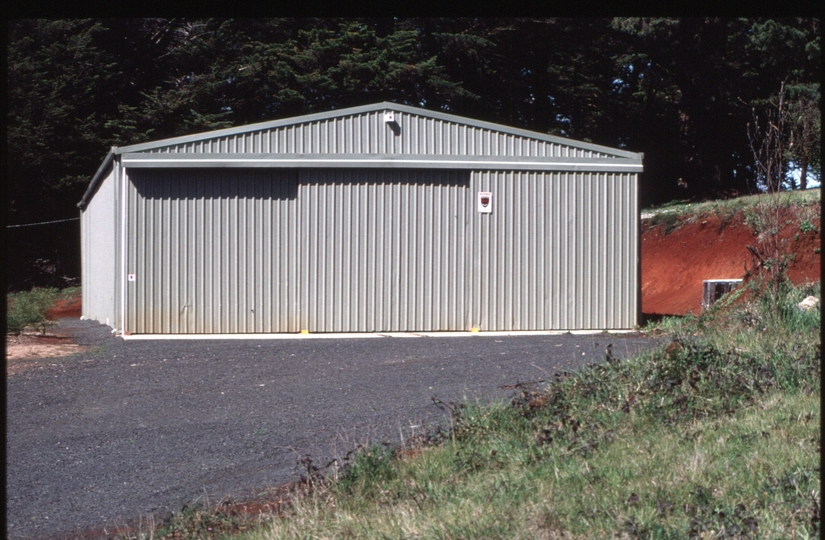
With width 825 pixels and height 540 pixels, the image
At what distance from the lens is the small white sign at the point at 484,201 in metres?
13.0

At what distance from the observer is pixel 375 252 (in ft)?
42.1

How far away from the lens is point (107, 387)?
27.2ft

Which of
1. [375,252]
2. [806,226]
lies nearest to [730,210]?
[806,226]

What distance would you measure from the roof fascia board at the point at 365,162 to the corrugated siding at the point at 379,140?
11 centimetres

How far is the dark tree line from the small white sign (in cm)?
1627

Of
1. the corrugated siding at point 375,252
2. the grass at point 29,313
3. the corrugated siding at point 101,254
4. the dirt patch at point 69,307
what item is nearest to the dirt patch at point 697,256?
the corrugated siding at point 375,252

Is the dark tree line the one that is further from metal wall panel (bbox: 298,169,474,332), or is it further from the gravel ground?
the gravel ground

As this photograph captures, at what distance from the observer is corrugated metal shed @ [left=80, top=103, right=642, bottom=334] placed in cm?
1254

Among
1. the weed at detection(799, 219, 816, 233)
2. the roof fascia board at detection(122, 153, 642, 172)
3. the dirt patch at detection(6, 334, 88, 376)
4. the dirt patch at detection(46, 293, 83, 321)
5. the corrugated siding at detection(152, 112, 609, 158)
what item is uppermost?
the corrugated siding at detection(152, 112, 609, 158)

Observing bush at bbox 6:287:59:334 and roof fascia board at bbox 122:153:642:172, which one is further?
bush at bbox 6:287:59:334

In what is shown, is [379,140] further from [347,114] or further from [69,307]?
[69,307]

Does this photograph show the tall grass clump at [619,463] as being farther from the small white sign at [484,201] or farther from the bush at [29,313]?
the bush at [29,313]

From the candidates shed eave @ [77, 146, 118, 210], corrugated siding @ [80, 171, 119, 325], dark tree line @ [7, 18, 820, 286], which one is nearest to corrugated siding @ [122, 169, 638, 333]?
shed eave @ [77, 146, 118, 210]

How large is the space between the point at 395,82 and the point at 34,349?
2137cm
